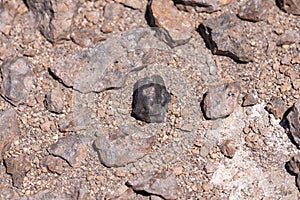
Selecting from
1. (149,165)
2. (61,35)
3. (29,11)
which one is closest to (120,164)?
(149,165)

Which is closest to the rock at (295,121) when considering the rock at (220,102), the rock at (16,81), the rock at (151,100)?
the rock at (220,102)

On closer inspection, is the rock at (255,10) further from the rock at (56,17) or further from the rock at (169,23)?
the rock at (56,17)

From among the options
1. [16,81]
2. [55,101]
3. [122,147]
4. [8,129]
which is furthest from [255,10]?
[8,129]

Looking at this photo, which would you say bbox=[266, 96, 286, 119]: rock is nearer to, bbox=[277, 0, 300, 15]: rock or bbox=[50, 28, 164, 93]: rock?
bbox=[277, 0, 300, 15]: rock

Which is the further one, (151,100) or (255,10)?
(255,10)

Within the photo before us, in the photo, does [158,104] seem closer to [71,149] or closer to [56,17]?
[71,149]

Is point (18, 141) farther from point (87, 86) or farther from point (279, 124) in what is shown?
point (279, 124)
